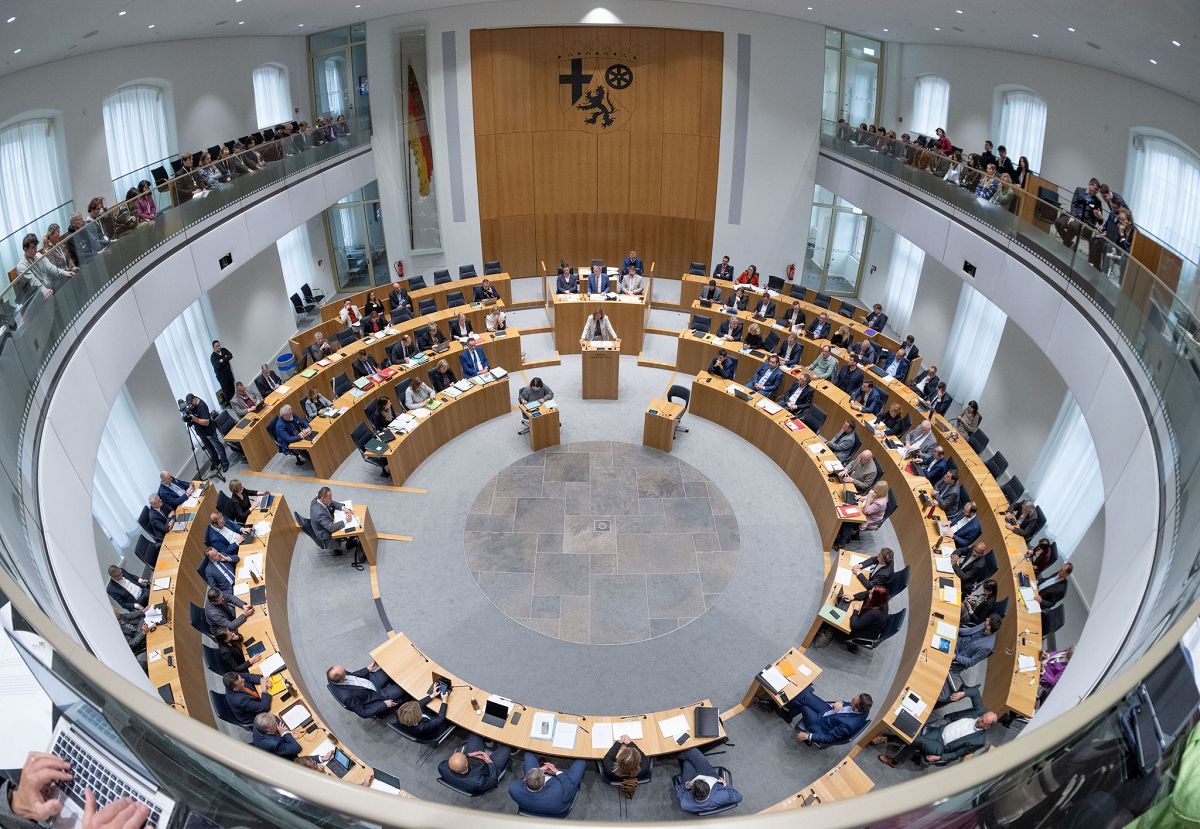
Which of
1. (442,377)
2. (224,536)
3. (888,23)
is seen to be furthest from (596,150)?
(224,536)

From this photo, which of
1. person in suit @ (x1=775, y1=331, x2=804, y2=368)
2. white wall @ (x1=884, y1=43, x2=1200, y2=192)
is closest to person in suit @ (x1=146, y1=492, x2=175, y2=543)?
person in suit @ (x1=775, y1=331, x2=804, y2=368)

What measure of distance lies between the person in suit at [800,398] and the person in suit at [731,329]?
2.06m

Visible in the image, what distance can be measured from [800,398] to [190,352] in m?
10.7

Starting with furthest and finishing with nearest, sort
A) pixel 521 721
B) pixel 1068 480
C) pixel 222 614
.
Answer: pixel 1068 480
pixel 222 614
pixel 521 721

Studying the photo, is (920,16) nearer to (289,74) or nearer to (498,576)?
(498,576)

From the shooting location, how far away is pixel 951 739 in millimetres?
6352

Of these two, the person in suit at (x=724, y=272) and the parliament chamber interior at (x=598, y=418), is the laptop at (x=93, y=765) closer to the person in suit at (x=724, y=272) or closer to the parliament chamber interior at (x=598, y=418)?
the parliament chamber interior at (x=598, y=418)

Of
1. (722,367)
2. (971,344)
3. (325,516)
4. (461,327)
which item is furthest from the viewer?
(461,327)

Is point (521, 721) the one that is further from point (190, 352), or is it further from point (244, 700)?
point (190, 352)

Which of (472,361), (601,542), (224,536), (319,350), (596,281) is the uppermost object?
(596,281)

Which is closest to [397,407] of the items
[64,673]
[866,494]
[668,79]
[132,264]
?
[132,264]

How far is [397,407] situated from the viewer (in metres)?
12.0

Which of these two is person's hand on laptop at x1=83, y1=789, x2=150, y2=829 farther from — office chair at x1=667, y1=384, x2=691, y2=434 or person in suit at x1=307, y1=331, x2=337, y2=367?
person in suit at x1=307, y1=331, x2=337, y2=367

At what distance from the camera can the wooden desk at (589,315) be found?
1410 centimetres
